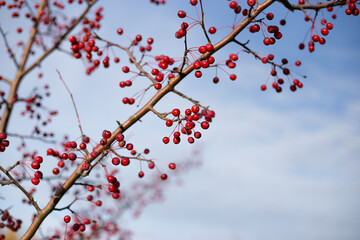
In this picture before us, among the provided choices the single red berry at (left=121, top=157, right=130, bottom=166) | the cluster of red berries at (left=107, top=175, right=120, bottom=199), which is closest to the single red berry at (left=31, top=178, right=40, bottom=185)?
the cluster of red berries at (left=107, top=175, right=120, bottom=199)

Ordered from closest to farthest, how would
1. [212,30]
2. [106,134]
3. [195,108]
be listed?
[195,108]
[106,134]
[212,30]

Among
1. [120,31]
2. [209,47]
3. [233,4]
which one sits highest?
[120,31]

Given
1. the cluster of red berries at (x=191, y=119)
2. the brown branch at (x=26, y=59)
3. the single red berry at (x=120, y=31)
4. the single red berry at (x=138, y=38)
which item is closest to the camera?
the cluster of red berries at (x=191, y=119)

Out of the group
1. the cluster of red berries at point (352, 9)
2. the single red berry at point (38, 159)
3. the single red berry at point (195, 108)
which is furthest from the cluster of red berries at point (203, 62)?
the single red berry at point (38, 159)

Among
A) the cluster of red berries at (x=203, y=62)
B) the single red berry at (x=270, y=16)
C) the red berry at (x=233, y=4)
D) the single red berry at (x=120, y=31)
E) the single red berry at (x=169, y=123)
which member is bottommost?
the single red berry at (x=169, y=123)

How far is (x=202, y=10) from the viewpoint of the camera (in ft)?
8.09

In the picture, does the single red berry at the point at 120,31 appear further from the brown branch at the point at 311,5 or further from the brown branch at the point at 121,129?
the brown branch at the point at 311,5

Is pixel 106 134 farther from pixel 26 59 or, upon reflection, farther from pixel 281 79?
pixel 26 59

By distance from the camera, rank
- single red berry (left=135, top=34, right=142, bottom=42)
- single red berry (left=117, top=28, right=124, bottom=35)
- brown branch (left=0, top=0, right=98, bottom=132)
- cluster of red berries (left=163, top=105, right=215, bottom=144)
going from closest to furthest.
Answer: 1. cluster of red berries (left=163, top=105, right=215, bottom=144)
2. single red berry (left=135, top=34, right=142, bottom=42)
3. single red berry (left=117, top=28, right=124, bottom=35)
4. brown branch (left=0, top=0, right=98, bottom=132)

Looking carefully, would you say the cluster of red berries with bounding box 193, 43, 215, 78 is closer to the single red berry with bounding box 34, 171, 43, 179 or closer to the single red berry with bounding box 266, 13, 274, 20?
the single red berry with bounding box 266, 13, 274, 20

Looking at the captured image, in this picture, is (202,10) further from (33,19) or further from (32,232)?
(33,19)

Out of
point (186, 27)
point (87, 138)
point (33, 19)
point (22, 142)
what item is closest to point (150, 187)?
point (22, 142)

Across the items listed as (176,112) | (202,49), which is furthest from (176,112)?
(202,49)

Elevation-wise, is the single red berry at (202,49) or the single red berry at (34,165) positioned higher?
the single red berry at (202,49)
